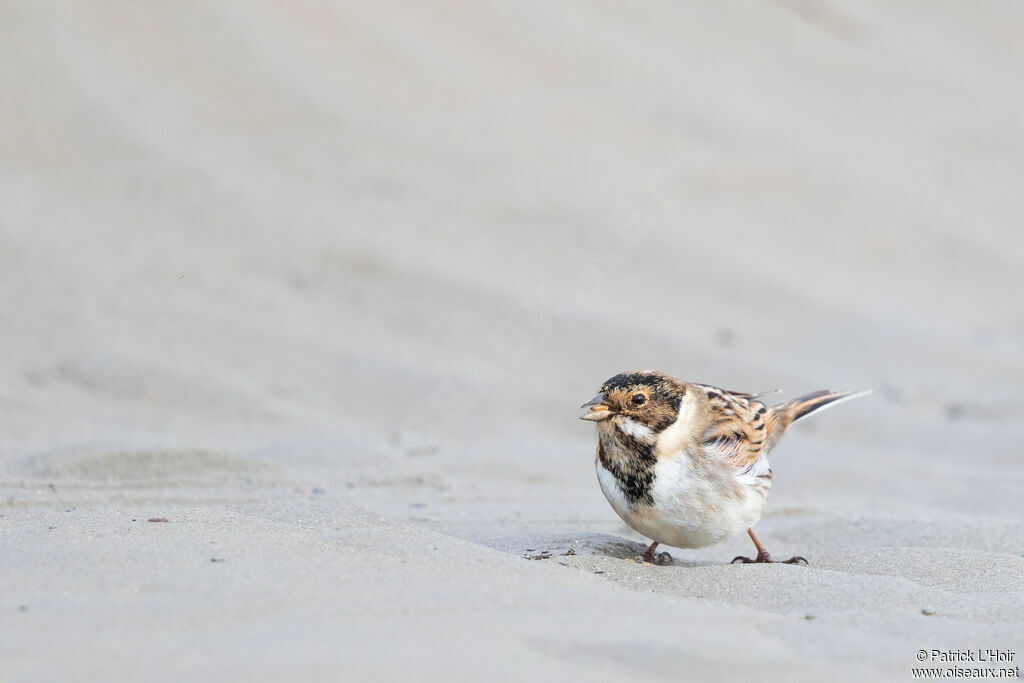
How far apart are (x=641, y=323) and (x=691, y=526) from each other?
181 inches

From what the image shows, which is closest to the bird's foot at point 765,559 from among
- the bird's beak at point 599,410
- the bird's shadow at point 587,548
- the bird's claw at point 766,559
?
the bird's claw at point 766,559

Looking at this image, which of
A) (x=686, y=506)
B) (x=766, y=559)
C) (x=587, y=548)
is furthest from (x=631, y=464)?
(x=766, y=559)

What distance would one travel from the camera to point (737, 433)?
4.59 metres

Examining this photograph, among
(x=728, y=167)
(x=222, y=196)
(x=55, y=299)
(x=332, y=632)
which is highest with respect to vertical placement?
(x=728, y=167)

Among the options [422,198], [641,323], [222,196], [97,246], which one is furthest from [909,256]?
[97,246]

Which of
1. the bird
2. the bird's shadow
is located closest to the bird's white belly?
the bird

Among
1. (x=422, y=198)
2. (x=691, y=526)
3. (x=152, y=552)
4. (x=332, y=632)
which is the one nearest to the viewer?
(x=332, y=632)

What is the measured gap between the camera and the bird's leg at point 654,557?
4.47 m

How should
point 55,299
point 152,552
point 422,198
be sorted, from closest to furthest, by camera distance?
1. point 152,552
2. point 55,299
3. point 422,198

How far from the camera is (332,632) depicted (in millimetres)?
2771

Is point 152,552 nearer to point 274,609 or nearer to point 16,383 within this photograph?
point 274,609

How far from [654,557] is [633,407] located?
61 centimetres

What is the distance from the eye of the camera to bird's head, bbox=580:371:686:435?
434 centimetres

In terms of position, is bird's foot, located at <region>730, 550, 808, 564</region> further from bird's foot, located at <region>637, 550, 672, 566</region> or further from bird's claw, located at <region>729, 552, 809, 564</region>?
bird's foot, located at <region>637, 550, 672, 566</region>
